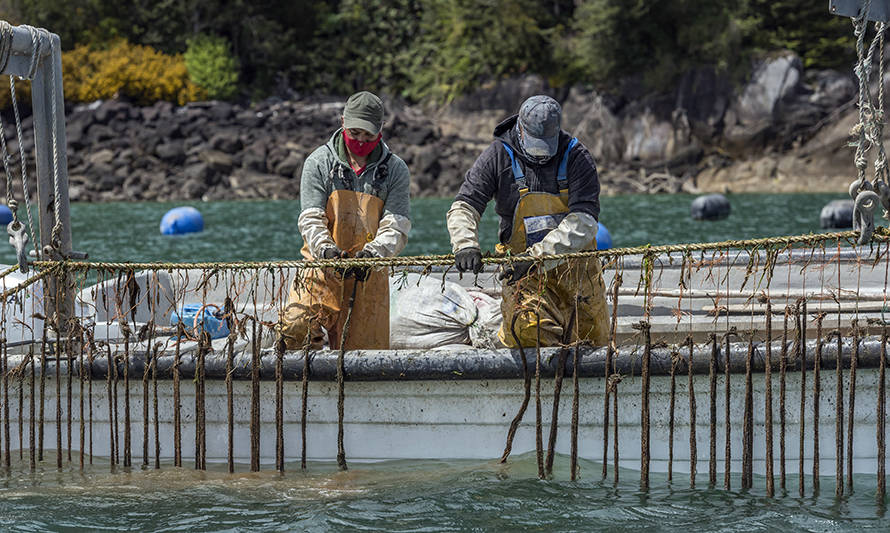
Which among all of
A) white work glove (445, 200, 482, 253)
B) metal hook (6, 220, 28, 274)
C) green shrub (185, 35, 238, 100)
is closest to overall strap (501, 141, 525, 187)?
white work glove (445, 200, 482, 253)

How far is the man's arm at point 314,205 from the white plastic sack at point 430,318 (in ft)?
3.63

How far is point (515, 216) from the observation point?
6762mm

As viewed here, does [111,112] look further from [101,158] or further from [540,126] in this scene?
[540,126]

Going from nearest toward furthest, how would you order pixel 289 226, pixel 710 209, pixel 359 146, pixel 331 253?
pixel 331 253
pixel 359 146
pixel 710 209
pixel 289 226

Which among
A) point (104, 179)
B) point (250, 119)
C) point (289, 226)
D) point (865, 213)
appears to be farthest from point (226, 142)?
point (865, 213)

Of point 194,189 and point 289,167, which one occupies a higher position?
point 289,167

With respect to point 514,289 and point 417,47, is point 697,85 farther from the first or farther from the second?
point 514,289

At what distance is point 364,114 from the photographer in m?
7.03

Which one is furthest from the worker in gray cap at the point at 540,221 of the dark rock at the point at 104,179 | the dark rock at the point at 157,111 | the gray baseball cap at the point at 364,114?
the dark rock at the point at 157,111

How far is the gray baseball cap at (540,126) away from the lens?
21.2 ft

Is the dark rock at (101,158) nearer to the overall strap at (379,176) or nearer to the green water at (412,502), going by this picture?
the green water at (412,502)

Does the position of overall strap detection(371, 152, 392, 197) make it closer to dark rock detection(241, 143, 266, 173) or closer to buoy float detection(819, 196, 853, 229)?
buoy float detection(819, 196, 853, 229)

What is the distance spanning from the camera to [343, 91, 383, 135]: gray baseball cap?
7.03 m

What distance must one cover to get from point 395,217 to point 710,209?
22.6 meters
